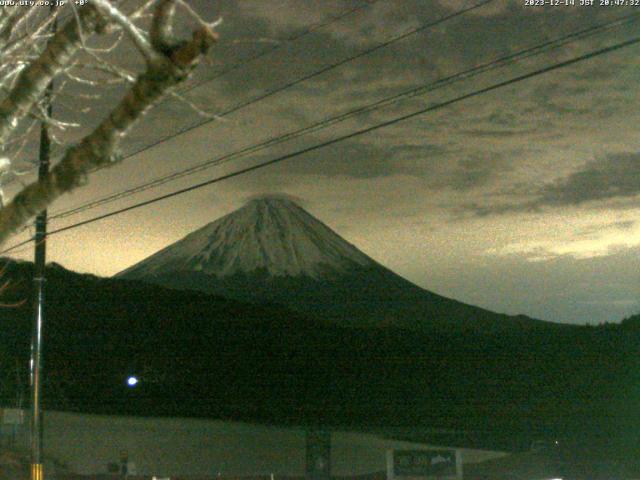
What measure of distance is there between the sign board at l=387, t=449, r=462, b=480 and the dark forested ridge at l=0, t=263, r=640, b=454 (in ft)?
142

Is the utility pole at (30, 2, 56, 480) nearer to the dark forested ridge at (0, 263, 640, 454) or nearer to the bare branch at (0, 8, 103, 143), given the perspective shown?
the bare branch at (0, 8, 103, 143)

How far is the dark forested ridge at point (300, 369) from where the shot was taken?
7694 centimetres

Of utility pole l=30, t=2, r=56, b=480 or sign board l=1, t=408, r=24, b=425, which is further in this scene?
sign board l=1, t=408, r=24, b=425

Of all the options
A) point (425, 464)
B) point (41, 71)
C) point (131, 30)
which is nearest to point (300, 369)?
point (425, 464)

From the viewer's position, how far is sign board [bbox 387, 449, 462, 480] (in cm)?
2097

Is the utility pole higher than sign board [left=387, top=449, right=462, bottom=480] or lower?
higher

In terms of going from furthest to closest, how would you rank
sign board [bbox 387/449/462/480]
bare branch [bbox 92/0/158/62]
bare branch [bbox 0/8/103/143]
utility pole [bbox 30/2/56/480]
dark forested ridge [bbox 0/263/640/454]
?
dark forested ridge [bbox 0/263/640/454], sign board [bbox 387/449/462/480], utility pole [bbox 30/2/56/480], bare branch [bbox 0/8/103/143], bare branch [bbox 92/0/158/62]

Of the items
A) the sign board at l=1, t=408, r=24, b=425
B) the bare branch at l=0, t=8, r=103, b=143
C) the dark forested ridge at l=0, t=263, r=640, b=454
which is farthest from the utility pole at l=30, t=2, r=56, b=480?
the dark forested ridge at l=0, t=263, r=640, b=454

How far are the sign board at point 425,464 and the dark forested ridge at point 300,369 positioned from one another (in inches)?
1704

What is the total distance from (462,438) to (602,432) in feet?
42.6

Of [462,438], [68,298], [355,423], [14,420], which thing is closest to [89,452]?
[14,420]

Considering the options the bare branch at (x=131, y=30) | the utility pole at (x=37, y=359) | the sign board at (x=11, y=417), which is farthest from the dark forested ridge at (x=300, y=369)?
the bare branch at (x=131, y=30)

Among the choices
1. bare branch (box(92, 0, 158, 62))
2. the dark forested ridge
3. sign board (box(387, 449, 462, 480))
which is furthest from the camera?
the dark forested ridge

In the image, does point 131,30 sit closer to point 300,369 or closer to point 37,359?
point 37,359
